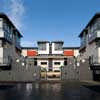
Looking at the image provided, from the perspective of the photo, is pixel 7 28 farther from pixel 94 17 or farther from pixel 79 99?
pixel 79 99

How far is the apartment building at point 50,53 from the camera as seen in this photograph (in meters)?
52.9

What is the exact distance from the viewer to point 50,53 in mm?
55719

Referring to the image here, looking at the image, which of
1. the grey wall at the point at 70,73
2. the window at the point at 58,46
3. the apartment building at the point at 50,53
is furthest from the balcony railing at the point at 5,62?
the window at the point at 58,46

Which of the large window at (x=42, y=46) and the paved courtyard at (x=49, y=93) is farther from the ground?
the large window at (x=42, y=46)

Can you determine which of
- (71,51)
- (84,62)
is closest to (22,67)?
A: (84,62)

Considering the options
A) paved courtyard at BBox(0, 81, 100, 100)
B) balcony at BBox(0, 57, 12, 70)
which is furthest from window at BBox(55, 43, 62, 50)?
paved courtyard at BBox(0, 81, 100, 100)

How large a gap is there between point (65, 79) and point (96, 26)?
1080 centimetres

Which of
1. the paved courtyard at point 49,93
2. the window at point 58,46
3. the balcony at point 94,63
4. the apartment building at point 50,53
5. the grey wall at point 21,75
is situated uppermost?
the window at point 58,46

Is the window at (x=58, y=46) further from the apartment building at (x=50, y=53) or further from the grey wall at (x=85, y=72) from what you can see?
the grey wall at (x=85, y=72)

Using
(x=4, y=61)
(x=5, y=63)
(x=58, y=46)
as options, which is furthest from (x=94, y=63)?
(x=58, y=46)

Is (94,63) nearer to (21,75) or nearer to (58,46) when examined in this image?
(21,75)

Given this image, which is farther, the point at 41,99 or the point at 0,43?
the point at 0,43

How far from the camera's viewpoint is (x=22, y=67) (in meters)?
33.7

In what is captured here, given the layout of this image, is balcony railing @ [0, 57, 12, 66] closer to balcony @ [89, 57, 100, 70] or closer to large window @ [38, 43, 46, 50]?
balcony @ [89, 57, 100, 70]
